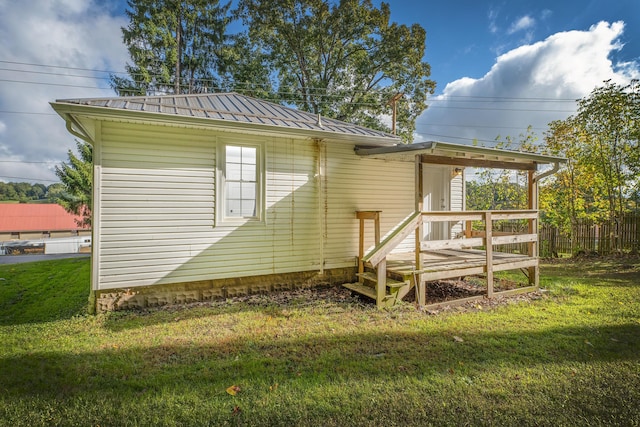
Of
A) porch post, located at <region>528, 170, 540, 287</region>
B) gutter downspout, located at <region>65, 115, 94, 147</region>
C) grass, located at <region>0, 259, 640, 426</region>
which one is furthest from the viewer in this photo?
porch post, located at <region>528, 170, 540, 287</region>

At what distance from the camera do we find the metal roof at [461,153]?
4.83 metres

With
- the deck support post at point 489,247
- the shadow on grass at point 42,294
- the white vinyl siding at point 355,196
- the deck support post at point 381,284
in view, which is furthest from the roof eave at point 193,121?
the shadow on grass at point 42,294

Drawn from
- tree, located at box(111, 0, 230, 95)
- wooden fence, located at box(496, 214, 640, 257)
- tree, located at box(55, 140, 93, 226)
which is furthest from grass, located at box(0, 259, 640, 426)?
tree, located at box(111, 0, 230, 95)

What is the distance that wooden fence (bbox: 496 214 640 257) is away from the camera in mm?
10078

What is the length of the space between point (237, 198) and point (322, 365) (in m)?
3.53

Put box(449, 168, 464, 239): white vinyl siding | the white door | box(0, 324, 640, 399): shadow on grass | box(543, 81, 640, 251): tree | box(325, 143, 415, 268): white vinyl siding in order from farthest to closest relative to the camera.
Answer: box(543, 81, 640, 251): tree → box(449, 168, 464, 239): white vinyl siding → the white door → box(325, 143, 415, 268): white vinyl siding → box(0, 324, 640, 399): shadow on grass

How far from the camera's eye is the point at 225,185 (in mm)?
5293

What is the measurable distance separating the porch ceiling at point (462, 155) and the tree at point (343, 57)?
1175 centimetres

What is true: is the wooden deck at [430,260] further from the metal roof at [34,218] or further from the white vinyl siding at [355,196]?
the metal roof at [34,218]

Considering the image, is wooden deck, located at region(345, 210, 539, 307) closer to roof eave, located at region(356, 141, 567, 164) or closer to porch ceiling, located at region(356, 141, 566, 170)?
porch ceiling, located at region(356, 141, 566, 170)

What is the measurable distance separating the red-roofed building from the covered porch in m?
39.1

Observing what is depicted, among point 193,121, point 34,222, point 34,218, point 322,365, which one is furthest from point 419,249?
point 34,218

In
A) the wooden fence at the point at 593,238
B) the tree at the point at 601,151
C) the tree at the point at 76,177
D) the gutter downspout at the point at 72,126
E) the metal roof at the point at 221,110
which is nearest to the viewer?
the gutter downspout at the point at 72,126

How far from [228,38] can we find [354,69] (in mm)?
8266
